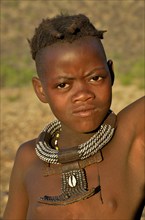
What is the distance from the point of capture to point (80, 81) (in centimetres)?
310

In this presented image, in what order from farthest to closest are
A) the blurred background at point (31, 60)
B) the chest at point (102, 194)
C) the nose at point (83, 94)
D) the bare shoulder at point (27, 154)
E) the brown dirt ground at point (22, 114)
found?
the blurred background at point (31, 60) → the brown dirt ground at point (22, 114) → the bare shoulder at point (27, 154) → the chest at point (102, 194) → the nose at point (83, 94)

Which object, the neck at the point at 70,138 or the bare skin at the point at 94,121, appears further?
the neck at the point at 70,138

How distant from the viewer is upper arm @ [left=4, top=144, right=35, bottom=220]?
3.69 m

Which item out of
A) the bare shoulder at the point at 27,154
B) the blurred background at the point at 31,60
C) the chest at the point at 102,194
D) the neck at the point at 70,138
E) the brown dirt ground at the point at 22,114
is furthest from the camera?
the blurred background at the point at 31,60

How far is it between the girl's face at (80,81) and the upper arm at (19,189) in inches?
21.9

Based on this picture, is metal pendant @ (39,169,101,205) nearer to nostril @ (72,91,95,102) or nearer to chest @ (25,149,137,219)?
chest @ (25,149,137,219)

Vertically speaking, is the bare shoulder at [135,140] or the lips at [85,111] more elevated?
the lips at [85,111]

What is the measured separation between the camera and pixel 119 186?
10.5ft

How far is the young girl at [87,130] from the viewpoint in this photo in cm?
312

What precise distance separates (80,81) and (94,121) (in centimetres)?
20

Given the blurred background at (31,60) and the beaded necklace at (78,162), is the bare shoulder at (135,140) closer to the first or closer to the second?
the beaded necklace at (78,162)

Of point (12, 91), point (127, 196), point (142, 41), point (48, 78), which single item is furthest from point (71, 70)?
point (142, 41)

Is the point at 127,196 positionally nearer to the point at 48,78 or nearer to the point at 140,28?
the point at 48,78

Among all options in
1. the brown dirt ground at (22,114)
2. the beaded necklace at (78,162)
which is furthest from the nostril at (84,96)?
the brown dirt ground at (22,114)
